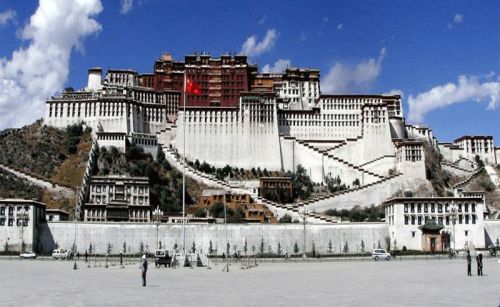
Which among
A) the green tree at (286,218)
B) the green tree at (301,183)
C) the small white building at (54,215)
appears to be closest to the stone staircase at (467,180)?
the green tree at (301,183)

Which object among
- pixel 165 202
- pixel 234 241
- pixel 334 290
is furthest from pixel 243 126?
pixel 334 290

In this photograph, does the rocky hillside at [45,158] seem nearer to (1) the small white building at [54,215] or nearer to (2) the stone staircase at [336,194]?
(1) the small white building at [54,215]

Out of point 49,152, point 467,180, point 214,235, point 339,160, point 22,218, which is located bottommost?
point 214,235

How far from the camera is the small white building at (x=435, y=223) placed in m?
79.4

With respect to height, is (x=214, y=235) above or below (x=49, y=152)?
below

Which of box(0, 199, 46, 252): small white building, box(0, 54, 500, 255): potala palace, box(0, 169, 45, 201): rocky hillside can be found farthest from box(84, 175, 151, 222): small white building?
box(0, 199, 46, 252): small white building

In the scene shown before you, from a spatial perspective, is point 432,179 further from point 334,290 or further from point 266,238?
point 334,290

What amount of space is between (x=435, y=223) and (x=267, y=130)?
48421mm

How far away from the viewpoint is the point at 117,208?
89.2 metres

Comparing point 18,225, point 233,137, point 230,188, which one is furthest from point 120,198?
point 233,137

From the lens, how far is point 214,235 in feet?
264

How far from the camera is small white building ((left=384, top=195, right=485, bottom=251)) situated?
7943cm

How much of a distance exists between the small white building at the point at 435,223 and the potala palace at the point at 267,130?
2304 millimetres

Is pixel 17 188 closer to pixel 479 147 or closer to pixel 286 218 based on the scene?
pixel 286 218
